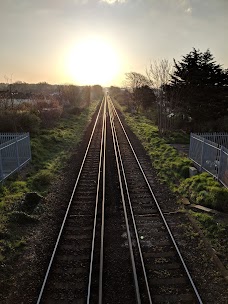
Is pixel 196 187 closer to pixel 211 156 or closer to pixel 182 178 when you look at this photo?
pixel 182 178

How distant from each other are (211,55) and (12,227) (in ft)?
82.7

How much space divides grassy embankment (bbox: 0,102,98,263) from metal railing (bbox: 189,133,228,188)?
7849 mm

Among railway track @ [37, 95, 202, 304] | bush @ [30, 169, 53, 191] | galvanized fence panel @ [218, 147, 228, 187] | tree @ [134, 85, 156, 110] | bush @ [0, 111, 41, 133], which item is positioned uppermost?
tree @ [134, 85, 156, 110]

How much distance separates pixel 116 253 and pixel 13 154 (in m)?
8.92

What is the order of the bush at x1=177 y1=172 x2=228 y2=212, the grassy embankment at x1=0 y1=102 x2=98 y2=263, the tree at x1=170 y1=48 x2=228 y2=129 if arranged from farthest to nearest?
the tree at x1=170 y1=48 x2=228 y2=129 < the bush at x1=177 y1=172 x2=228 y2=212 < the grassy embankment at x1=0 y1=102 x2=98 y2=263

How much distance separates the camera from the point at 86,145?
22891 mm

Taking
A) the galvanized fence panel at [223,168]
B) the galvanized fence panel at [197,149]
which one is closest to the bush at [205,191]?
the galvanized fence panel at [223,168]

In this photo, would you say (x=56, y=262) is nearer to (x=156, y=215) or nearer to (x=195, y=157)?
(x=156, y=215)

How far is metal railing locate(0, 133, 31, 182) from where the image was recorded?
1370 cm

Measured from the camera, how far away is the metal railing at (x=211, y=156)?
12.3m

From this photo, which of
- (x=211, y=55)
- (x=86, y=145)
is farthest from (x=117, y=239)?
(x=211, y=55)

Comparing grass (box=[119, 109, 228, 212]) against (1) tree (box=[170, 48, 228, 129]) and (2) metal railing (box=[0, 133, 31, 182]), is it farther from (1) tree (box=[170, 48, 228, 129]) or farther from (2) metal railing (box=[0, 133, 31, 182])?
(2) metal railing (box=[0, 133, 31, 182])

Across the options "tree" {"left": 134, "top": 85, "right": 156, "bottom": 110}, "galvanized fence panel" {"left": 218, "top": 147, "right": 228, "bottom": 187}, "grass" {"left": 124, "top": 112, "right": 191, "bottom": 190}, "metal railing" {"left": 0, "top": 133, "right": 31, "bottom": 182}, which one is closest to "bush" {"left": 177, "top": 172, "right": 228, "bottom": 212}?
"galvanized fence panel" {"left": 218, "top": 147, "right": 228, "bottom": 187}

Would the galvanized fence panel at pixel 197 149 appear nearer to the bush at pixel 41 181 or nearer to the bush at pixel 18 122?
the bush at pixel 41 181
